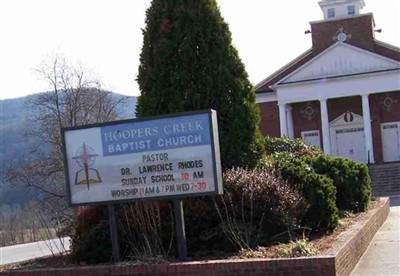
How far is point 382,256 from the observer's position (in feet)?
34.3

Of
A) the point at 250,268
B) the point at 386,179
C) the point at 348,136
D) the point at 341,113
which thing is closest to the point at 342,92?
the point at 341,113

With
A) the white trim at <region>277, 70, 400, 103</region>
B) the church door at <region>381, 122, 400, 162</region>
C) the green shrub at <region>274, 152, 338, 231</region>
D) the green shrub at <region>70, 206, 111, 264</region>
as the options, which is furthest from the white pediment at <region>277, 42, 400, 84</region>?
the green shrub at <region>70, 206, 111, 264</region>

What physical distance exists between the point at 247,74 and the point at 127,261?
3665 millimetres

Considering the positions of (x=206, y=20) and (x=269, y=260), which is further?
(x=206, y=20)

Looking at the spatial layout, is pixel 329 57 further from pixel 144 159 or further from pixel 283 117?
pixel 144 159

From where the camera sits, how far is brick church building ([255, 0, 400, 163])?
4572 centimetres

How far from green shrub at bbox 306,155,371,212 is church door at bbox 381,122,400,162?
3231 centimetres

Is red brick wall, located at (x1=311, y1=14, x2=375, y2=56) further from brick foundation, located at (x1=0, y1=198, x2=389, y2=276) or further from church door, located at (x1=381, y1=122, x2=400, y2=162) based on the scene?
brick foundation, located at (x1=0, y1=198, x2=389, y2=276)

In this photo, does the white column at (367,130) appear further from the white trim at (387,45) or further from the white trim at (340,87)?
the white trim at (387,45)

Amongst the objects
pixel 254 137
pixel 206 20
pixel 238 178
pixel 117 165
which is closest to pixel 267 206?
pixel 238 178

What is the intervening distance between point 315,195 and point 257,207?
1.18 m

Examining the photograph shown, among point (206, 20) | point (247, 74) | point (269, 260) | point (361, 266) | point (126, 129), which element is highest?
point (206, 20)

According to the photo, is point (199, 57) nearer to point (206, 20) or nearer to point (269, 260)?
point (206, 20)

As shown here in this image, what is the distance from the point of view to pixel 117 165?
902 centimetres
